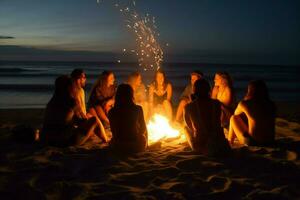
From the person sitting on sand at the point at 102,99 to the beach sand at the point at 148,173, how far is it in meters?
1.61

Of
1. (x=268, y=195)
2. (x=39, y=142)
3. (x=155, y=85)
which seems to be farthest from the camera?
(x=155, y=85)

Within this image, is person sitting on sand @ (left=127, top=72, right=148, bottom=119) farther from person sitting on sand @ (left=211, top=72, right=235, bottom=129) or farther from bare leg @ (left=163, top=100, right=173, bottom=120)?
person sitting on sand @ (left=211, top=72, right=235, bottom=129)

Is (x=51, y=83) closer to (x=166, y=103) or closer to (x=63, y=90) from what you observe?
(x=166, y=103)

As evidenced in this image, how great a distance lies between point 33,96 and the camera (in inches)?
740

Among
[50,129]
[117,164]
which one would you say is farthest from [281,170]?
[50,129]

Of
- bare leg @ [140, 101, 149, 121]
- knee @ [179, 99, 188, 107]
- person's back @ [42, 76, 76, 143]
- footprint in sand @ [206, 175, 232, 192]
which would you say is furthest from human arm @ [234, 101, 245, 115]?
bare leg @ [140, 101, 149, 121]

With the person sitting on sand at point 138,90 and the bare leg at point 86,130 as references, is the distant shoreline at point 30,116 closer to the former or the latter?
the person sitting on sand at point 138,90

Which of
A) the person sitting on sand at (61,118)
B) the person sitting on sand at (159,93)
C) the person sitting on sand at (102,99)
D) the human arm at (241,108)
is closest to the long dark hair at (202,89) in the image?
the human arm at (241,108)

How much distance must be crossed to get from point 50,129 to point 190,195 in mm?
3161

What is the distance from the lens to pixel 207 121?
604cm

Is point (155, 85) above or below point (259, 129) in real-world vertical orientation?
above

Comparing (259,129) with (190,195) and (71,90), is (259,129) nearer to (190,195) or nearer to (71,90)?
(190,195)

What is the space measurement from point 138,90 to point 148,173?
4.47 metres

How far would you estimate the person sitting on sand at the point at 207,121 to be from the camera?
6.00 meters
